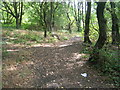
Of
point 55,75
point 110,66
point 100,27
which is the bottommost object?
point 55,75

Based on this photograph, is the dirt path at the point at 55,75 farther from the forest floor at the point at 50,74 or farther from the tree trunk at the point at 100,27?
the tree trunk at the point at 100,27

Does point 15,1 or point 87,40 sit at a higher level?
point 15,1

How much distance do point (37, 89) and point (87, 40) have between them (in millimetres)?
6279

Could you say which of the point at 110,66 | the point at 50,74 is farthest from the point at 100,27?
the point at 50,74

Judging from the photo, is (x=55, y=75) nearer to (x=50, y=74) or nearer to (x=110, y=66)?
(x=50, y=74)

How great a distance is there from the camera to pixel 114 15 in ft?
24.2

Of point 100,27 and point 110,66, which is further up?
point 100,27

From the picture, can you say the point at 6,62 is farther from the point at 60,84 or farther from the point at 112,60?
the point at 112,60

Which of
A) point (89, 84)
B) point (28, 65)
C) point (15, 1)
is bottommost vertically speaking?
point (89, 84)

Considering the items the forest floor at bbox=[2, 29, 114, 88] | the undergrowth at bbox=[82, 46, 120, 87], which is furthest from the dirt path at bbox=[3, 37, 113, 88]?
the undergrowth at bbox=[82, 46, 120, 87]

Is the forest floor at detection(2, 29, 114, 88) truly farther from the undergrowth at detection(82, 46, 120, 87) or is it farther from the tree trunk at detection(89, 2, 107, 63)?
the tree trunk at detection(89, 2, 107, 63)

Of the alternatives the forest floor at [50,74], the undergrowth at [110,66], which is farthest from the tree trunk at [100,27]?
the forest floor at [50,74]

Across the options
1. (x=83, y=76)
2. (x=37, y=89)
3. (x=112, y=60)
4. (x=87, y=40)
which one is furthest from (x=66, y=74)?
(x=87, y=40)

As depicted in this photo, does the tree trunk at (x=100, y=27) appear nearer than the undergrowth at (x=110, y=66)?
No
